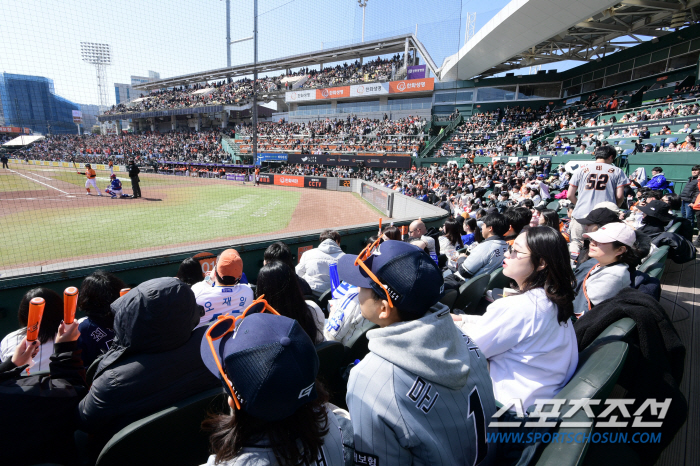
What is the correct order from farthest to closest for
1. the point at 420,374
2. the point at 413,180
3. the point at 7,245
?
the point at 413,180 → the point at 7,245 → the point at 420,374

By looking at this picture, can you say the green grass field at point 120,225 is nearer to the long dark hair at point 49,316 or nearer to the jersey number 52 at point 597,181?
the long dark hair at point 49,316

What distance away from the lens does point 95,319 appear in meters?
2.52

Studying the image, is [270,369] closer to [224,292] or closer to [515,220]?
[224,292]

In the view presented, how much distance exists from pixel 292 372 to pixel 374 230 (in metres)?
6.36

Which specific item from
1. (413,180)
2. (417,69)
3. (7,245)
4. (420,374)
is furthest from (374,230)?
(417,69)

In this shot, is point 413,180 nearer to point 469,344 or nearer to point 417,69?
point 417,69

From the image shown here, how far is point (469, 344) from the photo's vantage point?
1.51 m

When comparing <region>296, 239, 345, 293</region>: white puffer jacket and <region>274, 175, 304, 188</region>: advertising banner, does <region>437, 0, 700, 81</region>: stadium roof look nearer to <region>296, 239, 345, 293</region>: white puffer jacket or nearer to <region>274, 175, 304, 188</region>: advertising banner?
<region>296, 239, 345, 293</region>: white puffer jacket

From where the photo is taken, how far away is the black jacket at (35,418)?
5.02 feet

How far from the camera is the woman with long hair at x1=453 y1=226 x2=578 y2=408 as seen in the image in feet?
5.64

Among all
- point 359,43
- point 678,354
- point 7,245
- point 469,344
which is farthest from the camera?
point 359,43

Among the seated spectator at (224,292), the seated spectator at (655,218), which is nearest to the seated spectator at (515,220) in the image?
the seated spectator at (655,218)

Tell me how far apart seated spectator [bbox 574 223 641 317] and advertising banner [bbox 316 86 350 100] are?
43.4 meters

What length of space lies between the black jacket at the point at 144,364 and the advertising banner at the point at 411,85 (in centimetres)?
3970
